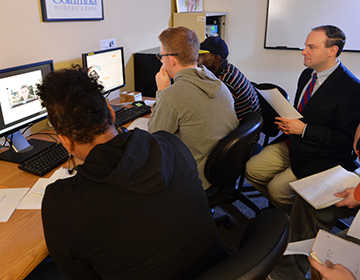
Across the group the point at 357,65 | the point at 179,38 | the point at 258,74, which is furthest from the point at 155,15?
the point at 357,65

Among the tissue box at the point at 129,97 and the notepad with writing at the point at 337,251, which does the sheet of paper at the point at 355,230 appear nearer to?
the notepad with writing at the point at 337,251

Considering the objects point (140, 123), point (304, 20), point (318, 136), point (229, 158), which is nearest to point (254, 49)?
point (304, 20)

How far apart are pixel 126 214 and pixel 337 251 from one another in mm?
855

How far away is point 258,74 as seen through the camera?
380 centimetres

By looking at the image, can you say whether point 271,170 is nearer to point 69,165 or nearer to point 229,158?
point 229,158

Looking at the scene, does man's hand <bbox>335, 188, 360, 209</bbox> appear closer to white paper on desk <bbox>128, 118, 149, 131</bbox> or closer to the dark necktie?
the dark necktie

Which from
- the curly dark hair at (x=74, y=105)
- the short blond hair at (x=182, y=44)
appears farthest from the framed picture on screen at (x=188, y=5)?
the curly dark hair at (x=74, y=105)

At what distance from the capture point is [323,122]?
1.75 meters

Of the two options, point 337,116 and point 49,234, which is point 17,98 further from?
point 337,116

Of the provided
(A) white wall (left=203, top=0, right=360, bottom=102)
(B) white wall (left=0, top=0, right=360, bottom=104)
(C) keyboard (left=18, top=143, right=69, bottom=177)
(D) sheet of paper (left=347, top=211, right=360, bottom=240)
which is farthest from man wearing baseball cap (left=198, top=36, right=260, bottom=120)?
(A) white wall (left=203, top=0, right=360, bottom=102)

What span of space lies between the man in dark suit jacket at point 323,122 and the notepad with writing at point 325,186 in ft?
0.55

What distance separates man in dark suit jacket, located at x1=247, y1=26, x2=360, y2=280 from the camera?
1.53 m

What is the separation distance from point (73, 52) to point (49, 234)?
1536mm

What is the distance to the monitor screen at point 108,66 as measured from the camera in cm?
195
